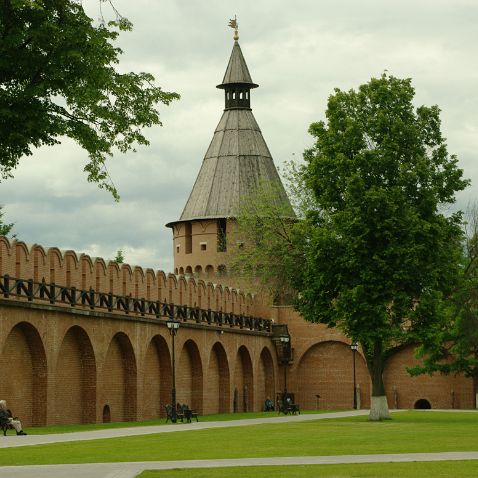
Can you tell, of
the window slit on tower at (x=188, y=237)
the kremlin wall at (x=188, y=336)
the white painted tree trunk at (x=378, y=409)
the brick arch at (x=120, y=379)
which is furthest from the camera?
the window slit on tower at (x=188, y=237)

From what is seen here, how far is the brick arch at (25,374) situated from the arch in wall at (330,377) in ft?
87.7

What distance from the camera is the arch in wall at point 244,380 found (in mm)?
58156

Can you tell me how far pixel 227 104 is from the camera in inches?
2899

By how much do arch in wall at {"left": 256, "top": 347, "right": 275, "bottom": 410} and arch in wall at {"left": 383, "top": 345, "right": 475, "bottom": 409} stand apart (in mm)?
5854

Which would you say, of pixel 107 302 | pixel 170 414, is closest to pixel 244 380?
pixel 170 414

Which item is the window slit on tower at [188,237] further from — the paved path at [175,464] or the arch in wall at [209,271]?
the paved path at [175,464]

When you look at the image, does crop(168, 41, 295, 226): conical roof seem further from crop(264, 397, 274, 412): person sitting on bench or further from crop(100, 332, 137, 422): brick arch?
crop(100, 332, 137, 422): brick arch

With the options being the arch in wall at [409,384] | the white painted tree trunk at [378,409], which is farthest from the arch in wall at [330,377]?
the white painted tree trunk at [378,409]

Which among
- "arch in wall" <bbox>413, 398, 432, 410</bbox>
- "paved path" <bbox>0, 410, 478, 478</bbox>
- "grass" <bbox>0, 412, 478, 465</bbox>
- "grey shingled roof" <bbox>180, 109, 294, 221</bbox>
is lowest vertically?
"paved path" <bbox>0, 410, 478, 478</bbox>

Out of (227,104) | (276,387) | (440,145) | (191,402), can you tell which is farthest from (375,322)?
(227,104)

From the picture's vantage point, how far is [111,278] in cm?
4584

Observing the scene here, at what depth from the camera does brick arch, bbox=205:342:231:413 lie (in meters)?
54.8

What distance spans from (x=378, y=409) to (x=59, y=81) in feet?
78.0

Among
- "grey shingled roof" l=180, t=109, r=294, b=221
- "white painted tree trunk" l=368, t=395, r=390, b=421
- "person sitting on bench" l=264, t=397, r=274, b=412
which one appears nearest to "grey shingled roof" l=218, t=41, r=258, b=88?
"grey shingled roof" l=180, t=109, r=294, b=221
